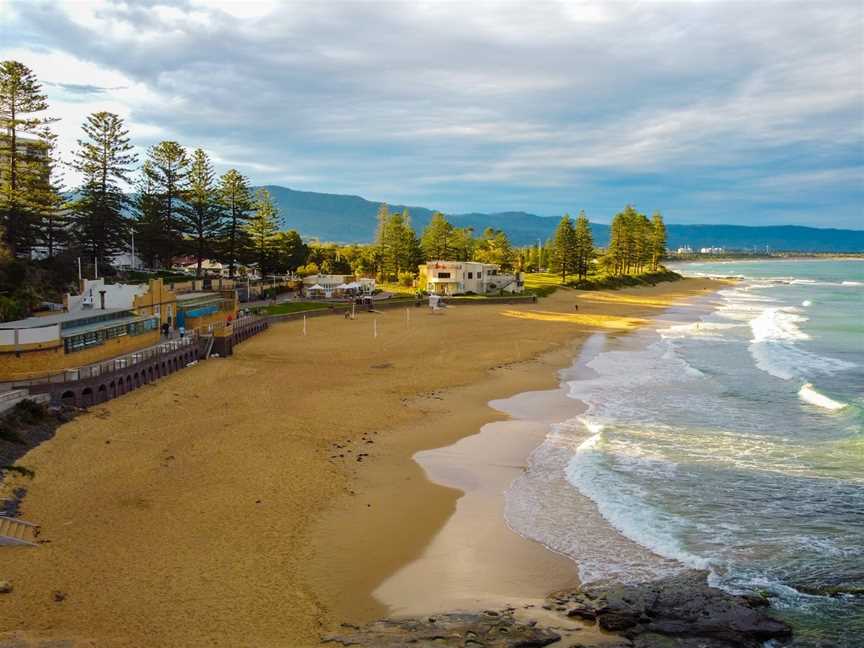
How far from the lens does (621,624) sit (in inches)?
391

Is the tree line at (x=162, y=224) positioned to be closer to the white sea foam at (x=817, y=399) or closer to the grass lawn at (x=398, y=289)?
the grass lawn at (x=398, y=289)

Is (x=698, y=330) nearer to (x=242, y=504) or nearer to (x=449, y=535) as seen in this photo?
(x=449, y=535)

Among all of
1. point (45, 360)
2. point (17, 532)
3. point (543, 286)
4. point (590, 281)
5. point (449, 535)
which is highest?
point (590, 281)

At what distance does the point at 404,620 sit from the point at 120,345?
20.6 m

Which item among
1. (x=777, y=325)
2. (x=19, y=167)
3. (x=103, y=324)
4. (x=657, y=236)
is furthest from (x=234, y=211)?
(x=657, y=236)

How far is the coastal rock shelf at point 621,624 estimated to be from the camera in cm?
935

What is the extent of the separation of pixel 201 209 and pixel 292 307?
1349 cm

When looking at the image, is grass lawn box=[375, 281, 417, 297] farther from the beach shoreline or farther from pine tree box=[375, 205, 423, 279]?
the beach shoreline

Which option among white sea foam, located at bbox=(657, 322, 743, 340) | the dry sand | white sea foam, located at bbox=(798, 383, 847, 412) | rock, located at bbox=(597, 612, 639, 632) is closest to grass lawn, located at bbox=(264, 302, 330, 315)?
the dry sand

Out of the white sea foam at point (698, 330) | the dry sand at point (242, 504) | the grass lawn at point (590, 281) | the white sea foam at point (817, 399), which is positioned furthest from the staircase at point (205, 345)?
the grass lawn at point (590, 281)

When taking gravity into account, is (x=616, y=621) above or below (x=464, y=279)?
below

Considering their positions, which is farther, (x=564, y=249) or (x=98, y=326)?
(x=564, y=249)

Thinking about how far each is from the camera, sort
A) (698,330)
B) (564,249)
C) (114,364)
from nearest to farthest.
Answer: (114,364) → (698,330) → (564,249)

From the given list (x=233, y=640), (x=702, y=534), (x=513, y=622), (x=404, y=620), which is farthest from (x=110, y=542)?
(x=702, y=534)
